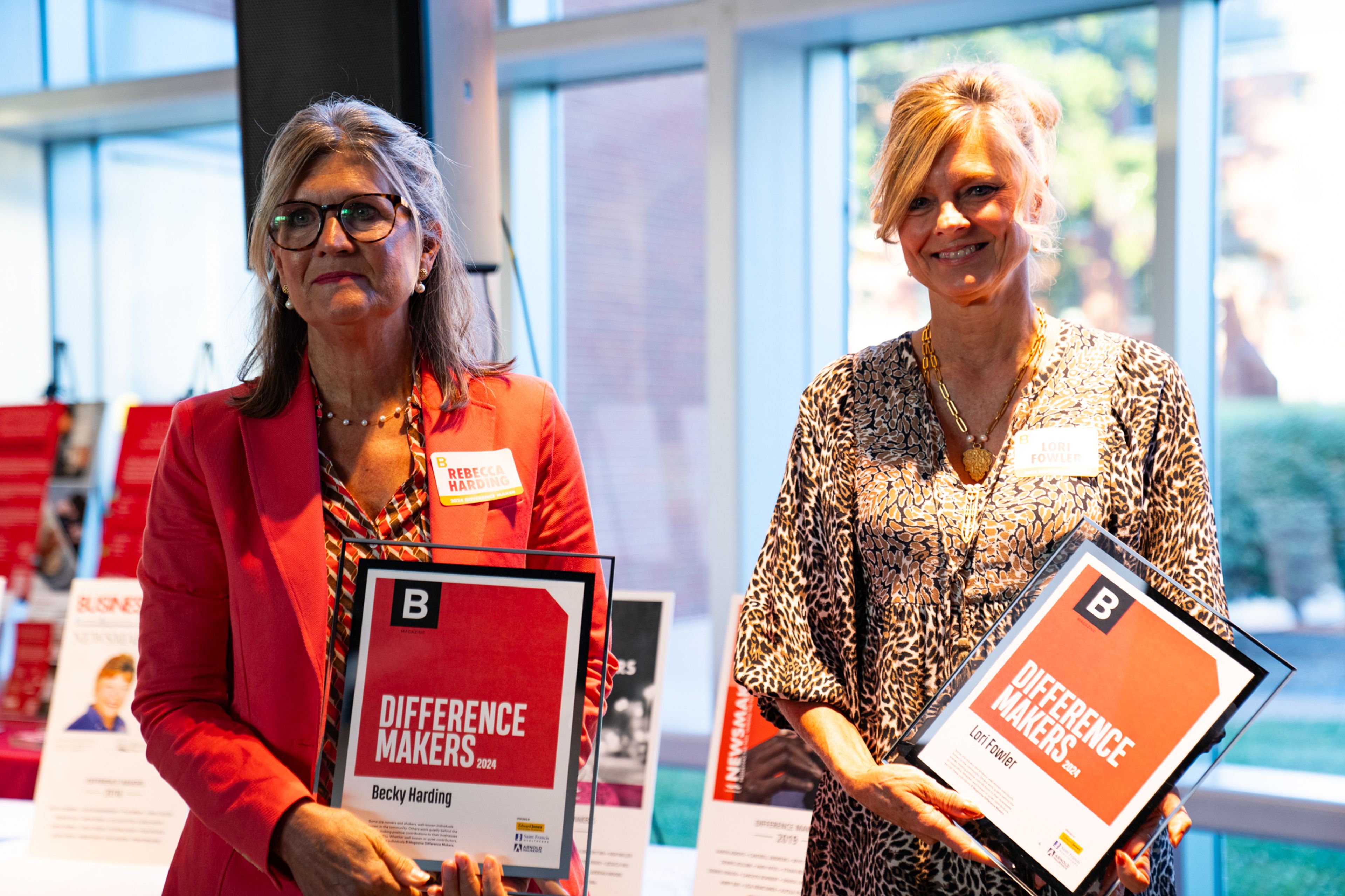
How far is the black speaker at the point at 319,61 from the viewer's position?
7.89 feet

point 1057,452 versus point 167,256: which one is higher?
point 167,256

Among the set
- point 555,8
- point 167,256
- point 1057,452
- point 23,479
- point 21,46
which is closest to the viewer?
point 1057,452

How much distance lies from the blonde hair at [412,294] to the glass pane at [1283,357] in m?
2.64

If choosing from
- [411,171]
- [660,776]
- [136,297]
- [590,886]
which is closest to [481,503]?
[411,171]

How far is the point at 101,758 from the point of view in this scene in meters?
2.85

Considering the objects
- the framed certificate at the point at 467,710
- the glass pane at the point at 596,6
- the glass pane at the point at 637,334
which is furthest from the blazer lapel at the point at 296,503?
the glass pane at the point at 637,334

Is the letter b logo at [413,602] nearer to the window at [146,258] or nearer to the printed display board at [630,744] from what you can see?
the printed display board at [630,744]

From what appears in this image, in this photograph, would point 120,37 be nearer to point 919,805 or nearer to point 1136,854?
point 919,805

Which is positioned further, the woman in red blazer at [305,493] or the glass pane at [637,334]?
the glass pane at [637,334]

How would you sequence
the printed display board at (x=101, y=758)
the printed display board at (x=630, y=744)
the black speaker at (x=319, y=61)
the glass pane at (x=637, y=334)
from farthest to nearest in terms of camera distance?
the glass pane at (x=637, y=334) < the printed display board at (x=101, y=758) < the printed display board at (x=630, y=744) < the black speaker at (x=319, y=61)

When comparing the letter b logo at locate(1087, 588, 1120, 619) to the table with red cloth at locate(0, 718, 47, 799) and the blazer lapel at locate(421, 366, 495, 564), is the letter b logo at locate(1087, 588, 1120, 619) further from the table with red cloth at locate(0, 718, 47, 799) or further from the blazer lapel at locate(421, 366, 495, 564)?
the table with red cloth at locate(0, 718, 47, 799)

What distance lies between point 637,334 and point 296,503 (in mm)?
3047

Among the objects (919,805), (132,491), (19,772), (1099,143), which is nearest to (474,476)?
(919,805)

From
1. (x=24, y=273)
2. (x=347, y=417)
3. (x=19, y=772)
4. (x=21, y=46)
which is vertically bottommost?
(x=19, y=772)
